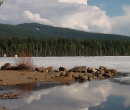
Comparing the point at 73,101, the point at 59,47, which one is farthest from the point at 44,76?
the point at 59,47

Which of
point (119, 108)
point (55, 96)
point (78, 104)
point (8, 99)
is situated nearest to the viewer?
point (119, 108)

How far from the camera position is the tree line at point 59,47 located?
114 meters

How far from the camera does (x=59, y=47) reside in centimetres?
12475

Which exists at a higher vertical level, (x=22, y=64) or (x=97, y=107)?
(x=22, y=64)

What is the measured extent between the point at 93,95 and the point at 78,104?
3304 millimetres

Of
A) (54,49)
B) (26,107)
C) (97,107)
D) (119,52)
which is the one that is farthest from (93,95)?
(119,52)

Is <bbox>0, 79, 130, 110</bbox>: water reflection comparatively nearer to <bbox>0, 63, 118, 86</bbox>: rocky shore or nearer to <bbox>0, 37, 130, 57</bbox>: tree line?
<bbox>0, 63, 118, 86</bbox>: rocky shore

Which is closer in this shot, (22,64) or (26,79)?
(26,79)

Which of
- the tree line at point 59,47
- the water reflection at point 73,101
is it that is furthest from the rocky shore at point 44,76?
the tree line at point 59,47

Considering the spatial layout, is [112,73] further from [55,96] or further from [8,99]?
[8,99]

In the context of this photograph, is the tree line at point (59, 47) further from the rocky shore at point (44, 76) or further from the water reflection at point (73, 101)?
the water reflection at point (73, 101)

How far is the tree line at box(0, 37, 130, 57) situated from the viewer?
374 ft

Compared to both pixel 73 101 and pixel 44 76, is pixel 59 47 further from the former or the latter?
pixel 73 101

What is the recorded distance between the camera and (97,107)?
47.9ft
